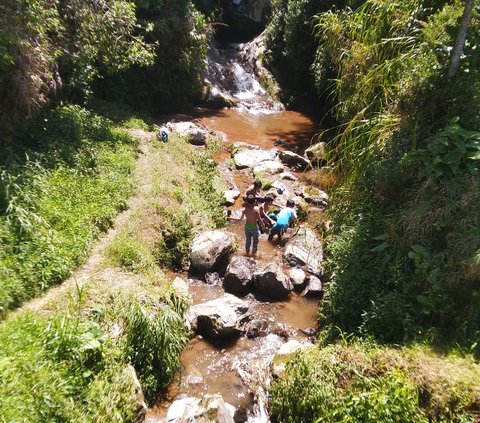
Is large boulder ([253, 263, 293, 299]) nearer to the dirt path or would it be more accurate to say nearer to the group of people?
the group of people

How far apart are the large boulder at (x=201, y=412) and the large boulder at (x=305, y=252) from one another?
456 centimetres

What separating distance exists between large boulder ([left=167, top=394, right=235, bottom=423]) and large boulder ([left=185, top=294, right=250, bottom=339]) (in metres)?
1.57

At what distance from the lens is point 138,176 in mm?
10320

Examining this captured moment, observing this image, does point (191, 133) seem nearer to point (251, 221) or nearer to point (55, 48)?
point (55, 48)

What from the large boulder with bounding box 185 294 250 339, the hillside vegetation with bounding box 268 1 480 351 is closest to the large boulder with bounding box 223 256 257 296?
the large boulder with bounding box 185 294 250 339

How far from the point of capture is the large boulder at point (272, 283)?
801cm

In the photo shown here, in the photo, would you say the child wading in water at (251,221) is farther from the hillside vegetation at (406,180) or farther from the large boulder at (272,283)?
the hillside vegetation at (406,180)

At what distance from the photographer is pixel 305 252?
9.35 metres

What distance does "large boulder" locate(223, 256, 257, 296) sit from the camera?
8.06 m

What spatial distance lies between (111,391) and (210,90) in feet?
62.0

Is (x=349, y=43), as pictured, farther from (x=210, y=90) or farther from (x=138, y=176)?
(x=210, y=90)

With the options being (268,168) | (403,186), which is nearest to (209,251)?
(403,186)

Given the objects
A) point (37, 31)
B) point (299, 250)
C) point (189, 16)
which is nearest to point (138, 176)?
point (37, 31)

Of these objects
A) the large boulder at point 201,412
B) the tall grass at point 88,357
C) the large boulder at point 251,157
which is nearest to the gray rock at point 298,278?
the tall grass at point 88,357
